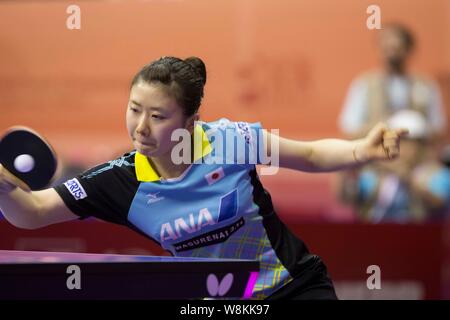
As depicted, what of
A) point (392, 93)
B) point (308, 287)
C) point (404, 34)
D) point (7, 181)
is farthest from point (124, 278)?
point (404, 34)

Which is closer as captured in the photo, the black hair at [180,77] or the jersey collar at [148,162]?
the black hair at [180,77]

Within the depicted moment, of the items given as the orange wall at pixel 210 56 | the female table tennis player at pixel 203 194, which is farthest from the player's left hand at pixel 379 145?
the orange wall at pixel 210 56

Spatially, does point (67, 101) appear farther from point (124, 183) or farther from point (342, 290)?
point (124, 183)

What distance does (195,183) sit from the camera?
2209mm

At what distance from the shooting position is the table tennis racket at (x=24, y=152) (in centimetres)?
214

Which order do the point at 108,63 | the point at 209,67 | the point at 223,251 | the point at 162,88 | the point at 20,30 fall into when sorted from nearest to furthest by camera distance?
the point at 162,88, the point at 223,251, the point at 20,30, the point at 108,63, the point at 209,67

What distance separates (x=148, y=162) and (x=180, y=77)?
0.26 metres

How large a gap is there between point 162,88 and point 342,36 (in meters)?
2.70

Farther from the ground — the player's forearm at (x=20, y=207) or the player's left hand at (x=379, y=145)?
the player's left hand at (x=379, y=145)

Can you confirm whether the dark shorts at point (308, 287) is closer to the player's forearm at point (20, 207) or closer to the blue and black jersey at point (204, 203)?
the blue and black jersey at point (204, 203)

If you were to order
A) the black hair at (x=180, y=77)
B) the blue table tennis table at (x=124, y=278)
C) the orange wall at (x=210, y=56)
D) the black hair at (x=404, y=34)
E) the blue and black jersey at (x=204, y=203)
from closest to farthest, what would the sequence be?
the blue table tennis table at (x=124, y=278) < the black hair at (x=180, y=77) < the blue and black jersey at (x=204, y=203) < the orange wall at (x=210, y=56) < the black hair at (x=404, y=34)

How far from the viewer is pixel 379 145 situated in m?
2.26

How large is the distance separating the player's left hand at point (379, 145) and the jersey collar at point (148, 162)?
1.35 feet
